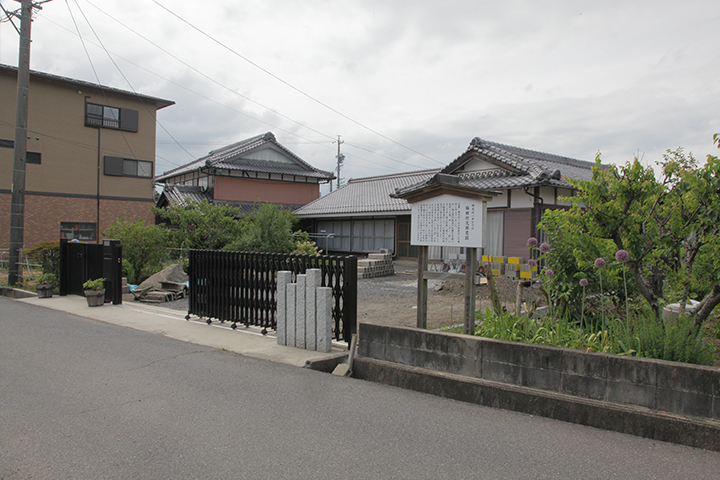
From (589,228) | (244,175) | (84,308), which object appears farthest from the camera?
(244,175)

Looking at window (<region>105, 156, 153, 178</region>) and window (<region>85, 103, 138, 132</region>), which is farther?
window (<region>105, 156, 153, 178</region>)

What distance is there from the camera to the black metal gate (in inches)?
465

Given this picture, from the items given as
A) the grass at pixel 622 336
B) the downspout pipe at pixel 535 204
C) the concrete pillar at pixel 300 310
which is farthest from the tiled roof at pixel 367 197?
the grass at pixel 622 336

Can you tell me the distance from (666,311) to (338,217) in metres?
20.5

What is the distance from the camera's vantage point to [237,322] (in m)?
8.66

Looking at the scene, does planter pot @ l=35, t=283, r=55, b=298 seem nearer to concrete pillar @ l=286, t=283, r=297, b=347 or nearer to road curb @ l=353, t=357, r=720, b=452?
concrete pillar @ l=286, t=283, r=297, b=347

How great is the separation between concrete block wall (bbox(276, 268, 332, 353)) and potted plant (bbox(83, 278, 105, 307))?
665cm

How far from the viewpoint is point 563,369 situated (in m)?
4.71

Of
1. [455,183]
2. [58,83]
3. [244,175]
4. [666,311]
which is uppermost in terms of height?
[58,83]

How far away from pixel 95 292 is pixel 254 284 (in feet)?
18.7

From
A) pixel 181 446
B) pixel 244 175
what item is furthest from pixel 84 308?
pixel 244 175

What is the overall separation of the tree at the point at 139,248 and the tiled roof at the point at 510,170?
825 centimetres

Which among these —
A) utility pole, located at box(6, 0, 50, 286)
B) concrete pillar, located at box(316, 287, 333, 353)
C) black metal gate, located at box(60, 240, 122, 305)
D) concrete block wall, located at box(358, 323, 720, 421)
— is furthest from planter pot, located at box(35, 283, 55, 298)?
concrete block wall, located at box(358, 323, 720, 421)

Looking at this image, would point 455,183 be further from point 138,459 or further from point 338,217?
point 338,217
